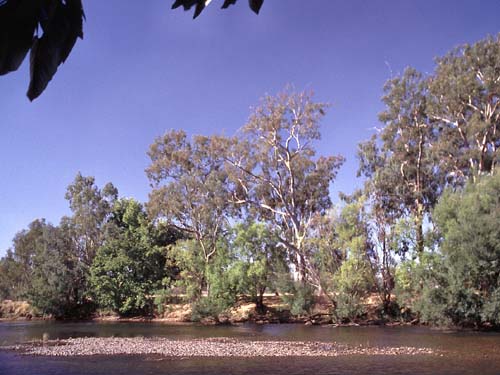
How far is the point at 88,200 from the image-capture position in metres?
55.6

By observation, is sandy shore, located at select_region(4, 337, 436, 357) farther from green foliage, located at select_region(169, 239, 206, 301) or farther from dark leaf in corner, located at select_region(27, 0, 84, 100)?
dark leaf in corner, located at select_region(27, 0, 84, 100)

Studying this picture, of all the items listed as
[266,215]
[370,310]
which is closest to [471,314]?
[370,310]

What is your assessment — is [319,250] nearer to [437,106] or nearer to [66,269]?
[437,106]

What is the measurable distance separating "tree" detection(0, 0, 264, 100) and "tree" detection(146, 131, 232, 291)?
152ft

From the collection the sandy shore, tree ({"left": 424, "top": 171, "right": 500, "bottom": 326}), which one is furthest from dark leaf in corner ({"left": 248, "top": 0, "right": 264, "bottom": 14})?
tree ({"left": 424, "top": 171, "right": 500, "bottom": 326})

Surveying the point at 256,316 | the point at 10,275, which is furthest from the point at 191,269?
the point at 10,275

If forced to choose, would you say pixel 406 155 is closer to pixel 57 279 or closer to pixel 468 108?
pixel 468 108

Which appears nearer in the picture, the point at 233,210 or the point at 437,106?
the point at 437,106

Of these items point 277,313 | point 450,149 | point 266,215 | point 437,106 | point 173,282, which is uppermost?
point 437,106

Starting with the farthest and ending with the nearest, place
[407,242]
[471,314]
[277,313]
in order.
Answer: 1. [277,313]
2. [407,242]
3. [471,314]

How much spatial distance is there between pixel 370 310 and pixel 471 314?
11.8 metres

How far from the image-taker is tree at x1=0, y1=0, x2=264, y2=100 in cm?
110

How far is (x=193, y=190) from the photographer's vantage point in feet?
161

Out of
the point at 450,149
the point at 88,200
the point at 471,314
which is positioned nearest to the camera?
the point at 471,314
